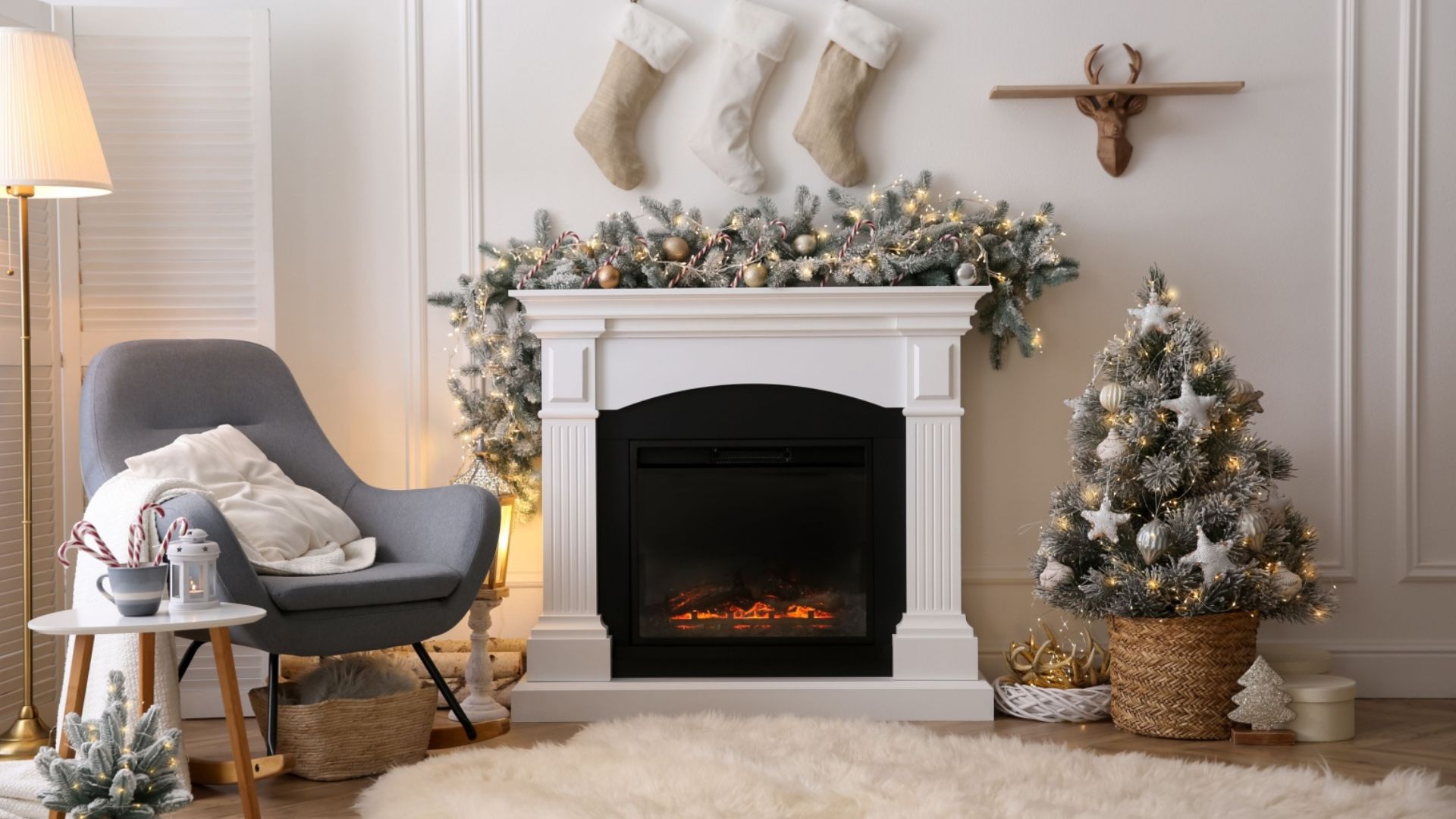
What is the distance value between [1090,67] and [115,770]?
3142mm

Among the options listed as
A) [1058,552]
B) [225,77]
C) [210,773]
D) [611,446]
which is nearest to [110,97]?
[225,77]

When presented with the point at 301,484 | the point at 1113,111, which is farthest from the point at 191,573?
the point at 1113,111

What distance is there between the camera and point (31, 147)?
2756mm

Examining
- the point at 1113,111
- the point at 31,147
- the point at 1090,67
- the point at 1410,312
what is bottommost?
the point at 1410,312

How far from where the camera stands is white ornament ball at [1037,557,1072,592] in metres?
3.18

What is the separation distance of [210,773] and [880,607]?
1.76 meters

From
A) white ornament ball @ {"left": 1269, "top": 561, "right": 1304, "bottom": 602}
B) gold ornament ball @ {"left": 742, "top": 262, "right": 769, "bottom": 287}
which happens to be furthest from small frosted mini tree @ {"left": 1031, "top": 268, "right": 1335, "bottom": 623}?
gold ornament ball @ {"left": 742, "top": 262, "right": 769, "bottom": 287}

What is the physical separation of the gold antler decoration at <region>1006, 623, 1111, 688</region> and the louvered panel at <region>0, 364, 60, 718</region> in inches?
105

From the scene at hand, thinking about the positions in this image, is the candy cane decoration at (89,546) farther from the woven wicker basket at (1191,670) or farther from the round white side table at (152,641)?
the woven wicker basket at (1191,670)

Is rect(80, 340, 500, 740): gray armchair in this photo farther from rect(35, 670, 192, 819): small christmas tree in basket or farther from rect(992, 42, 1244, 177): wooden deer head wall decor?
rect(992, 42, 1244, 177): wooden deer head wall decor

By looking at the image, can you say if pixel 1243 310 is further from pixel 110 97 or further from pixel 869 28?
pixel 110 97

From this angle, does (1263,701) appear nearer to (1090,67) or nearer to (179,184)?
(1090,67)

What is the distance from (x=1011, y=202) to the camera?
3.67 m

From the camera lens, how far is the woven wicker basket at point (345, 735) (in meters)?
2.69
